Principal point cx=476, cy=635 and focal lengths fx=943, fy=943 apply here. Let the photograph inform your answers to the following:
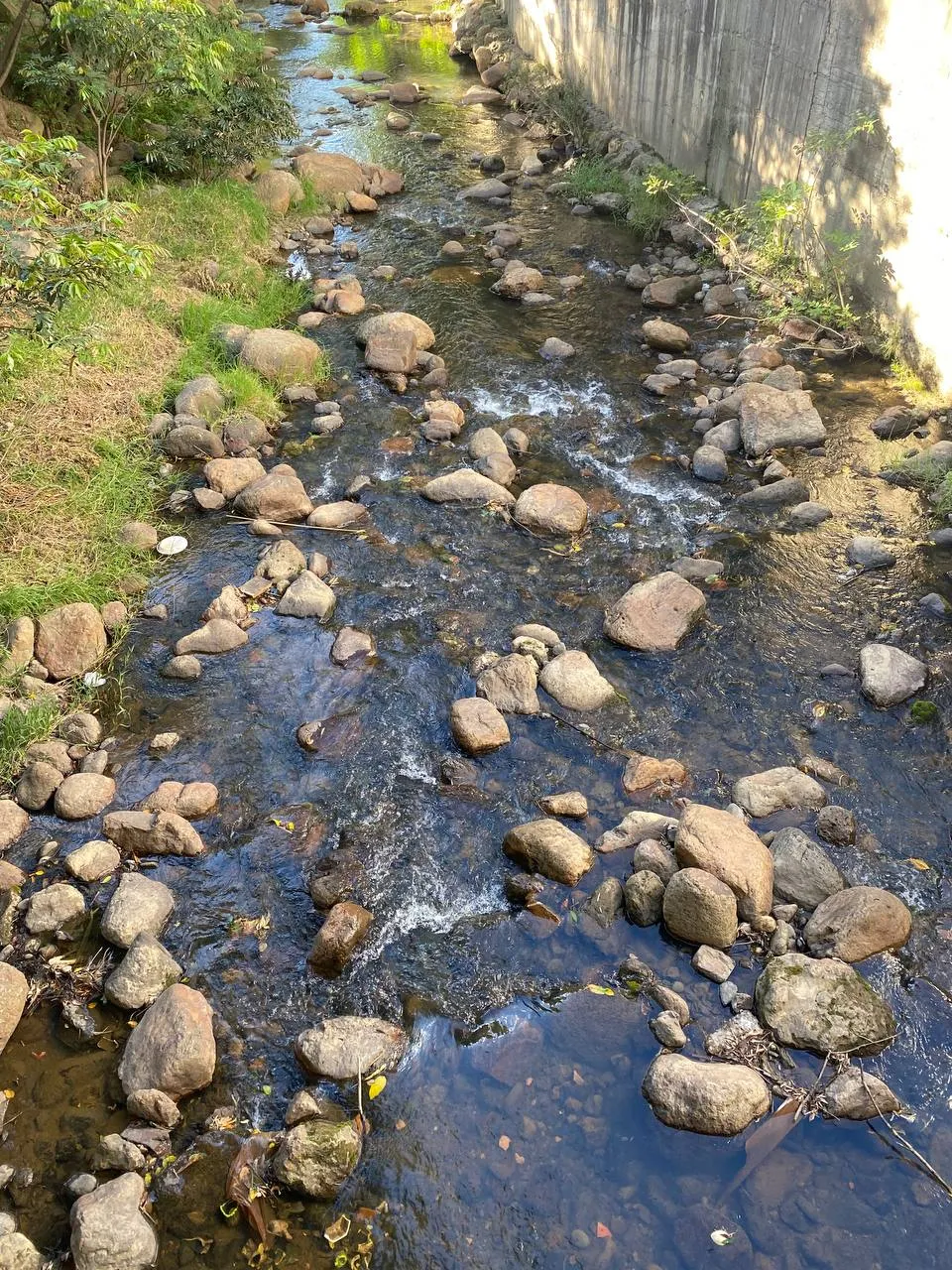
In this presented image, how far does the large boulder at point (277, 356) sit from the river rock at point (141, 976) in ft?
18.7

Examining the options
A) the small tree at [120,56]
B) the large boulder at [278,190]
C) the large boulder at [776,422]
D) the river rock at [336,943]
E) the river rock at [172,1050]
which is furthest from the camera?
the large boulder at [278,190]

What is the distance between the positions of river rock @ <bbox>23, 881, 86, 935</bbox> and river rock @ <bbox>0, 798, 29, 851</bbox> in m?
0.45

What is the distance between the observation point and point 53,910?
434 centimetres

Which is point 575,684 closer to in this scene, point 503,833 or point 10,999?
point 503,833

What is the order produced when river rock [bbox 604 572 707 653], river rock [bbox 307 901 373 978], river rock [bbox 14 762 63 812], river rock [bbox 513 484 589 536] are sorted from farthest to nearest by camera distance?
1. river rock [bbox 513 484 589 536]
2. river rock [bbox 604 572 707 653]
3. river rock [bbox 14 762 63 812]
4. river rock [bbox 307 901 373 978]

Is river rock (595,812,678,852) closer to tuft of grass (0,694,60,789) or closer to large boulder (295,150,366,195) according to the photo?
tuft of grass (0,694,60,789)

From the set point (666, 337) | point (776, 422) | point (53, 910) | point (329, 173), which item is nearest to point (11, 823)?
point (53, 910)

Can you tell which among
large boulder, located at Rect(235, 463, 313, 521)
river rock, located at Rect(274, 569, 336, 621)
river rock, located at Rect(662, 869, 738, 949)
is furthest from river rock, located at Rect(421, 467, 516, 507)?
river rock, located at Rect(662, 869, 738, 949)

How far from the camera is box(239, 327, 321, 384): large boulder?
27.8ft

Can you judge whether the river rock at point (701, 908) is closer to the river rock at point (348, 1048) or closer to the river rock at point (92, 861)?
the river rock at point (348, 1048)

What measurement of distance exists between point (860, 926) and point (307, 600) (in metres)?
3.78

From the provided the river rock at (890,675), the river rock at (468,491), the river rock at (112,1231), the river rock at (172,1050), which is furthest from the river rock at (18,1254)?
the river rock at (468,491)

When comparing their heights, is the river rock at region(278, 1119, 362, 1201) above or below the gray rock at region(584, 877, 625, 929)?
below

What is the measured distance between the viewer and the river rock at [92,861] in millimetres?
4535
